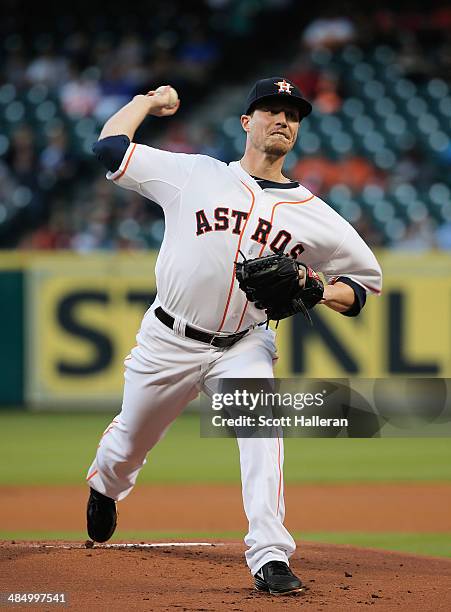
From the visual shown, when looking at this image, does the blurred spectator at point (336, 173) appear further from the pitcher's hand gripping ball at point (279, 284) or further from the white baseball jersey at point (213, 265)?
Answer: the pitcher's hand gripping ball at point (279, 284)

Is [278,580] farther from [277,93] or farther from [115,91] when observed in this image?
[115,91]

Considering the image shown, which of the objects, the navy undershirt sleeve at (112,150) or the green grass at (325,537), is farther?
the green grass at (325,537)

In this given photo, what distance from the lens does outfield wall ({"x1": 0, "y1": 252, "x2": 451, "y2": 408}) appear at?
10.8 m

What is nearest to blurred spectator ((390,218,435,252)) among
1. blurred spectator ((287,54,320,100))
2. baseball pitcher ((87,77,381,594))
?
blurred spectator ((287,54,320,100))

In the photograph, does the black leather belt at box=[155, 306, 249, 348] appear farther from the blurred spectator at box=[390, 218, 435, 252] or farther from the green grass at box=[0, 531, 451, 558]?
the blurred spectator at box=[390, 218, 435, 252]

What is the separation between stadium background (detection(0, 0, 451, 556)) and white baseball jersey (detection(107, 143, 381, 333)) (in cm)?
207

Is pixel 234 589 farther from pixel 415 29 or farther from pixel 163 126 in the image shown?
pixel 415 29

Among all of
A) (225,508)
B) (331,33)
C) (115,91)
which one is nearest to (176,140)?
(115,91)

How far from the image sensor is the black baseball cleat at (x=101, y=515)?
4.90 m

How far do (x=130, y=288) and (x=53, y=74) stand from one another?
4.89 metres

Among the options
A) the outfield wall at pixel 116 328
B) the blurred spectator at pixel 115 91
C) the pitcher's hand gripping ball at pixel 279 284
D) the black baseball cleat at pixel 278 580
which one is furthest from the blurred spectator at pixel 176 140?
the black baseball cleat at pixel 278 580

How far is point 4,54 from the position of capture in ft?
50.2

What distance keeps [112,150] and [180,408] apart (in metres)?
1.09

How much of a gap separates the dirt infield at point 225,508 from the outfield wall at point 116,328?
10.5ft
